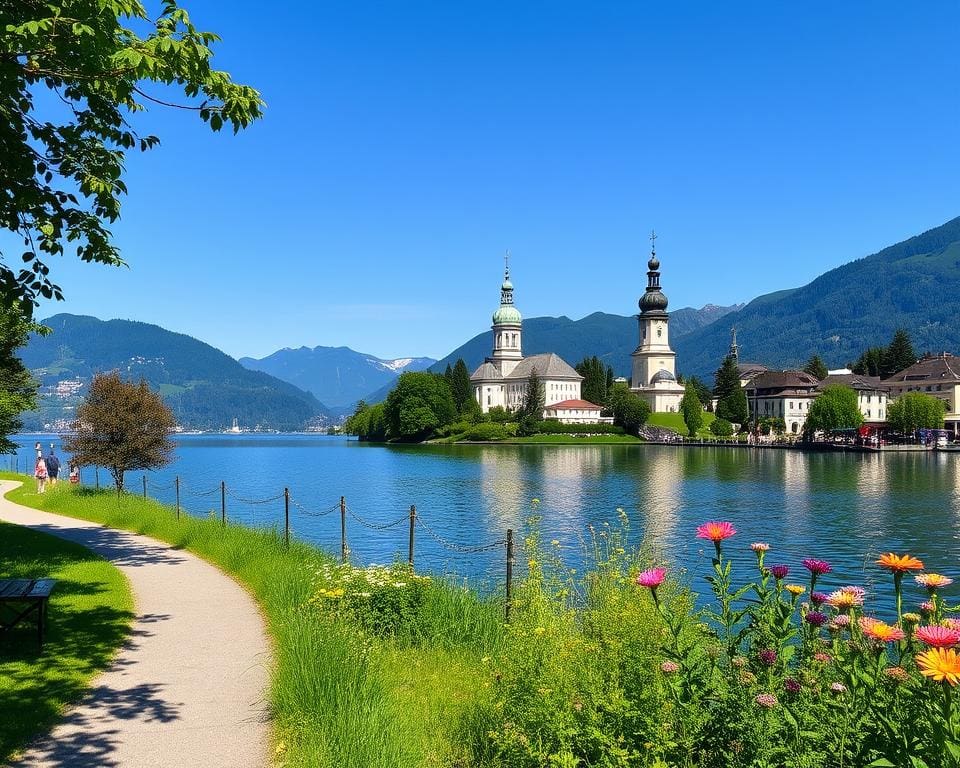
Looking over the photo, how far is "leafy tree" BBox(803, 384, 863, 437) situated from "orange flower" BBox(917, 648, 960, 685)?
111233 mm

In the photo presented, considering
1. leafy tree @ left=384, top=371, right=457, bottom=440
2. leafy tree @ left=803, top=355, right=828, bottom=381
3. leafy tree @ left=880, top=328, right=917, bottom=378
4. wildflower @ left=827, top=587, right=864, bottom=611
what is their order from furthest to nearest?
leafy tree @ left=803, top=355, right=828, bottom=381
leafy tree @ left=880, top=328, right=917, bottom=378
leafy tree @ left=384, top=371, right=457, bottom=440
wildflower @ left=827, top=587, right=864, bottom=611

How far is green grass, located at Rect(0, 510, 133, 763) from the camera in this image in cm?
734

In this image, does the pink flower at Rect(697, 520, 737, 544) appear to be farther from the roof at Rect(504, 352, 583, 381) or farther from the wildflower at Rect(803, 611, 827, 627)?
the roof at Rect(504, 352, 583, 381)

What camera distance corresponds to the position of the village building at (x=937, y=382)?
124 m

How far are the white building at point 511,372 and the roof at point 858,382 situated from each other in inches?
1877

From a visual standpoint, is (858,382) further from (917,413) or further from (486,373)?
(486,373)

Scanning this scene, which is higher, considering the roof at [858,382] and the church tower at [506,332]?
the church tower at [506,332]

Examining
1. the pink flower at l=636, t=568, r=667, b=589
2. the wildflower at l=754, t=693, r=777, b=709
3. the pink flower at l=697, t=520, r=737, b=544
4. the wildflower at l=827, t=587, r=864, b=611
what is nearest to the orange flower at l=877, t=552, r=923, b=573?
the wildflower at l=827, t=587, r=864, b=611

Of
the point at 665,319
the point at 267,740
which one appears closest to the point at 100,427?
the point at 267,740

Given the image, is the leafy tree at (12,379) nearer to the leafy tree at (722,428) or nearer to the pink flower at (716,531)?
the pink flower at (716,531)

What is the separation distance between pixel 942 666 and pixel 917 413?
117 m

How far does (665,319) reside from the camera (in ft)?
502

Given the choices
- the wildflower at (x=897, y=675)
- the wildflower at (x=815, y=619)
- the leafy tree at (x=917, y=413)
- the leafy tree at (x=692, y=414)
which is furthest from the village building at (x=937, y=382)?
the wildflower at (x=897, y=675)

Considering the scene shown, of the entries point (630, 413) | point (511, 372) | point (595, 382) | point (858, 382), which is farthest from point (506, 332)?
point (858, 382)
